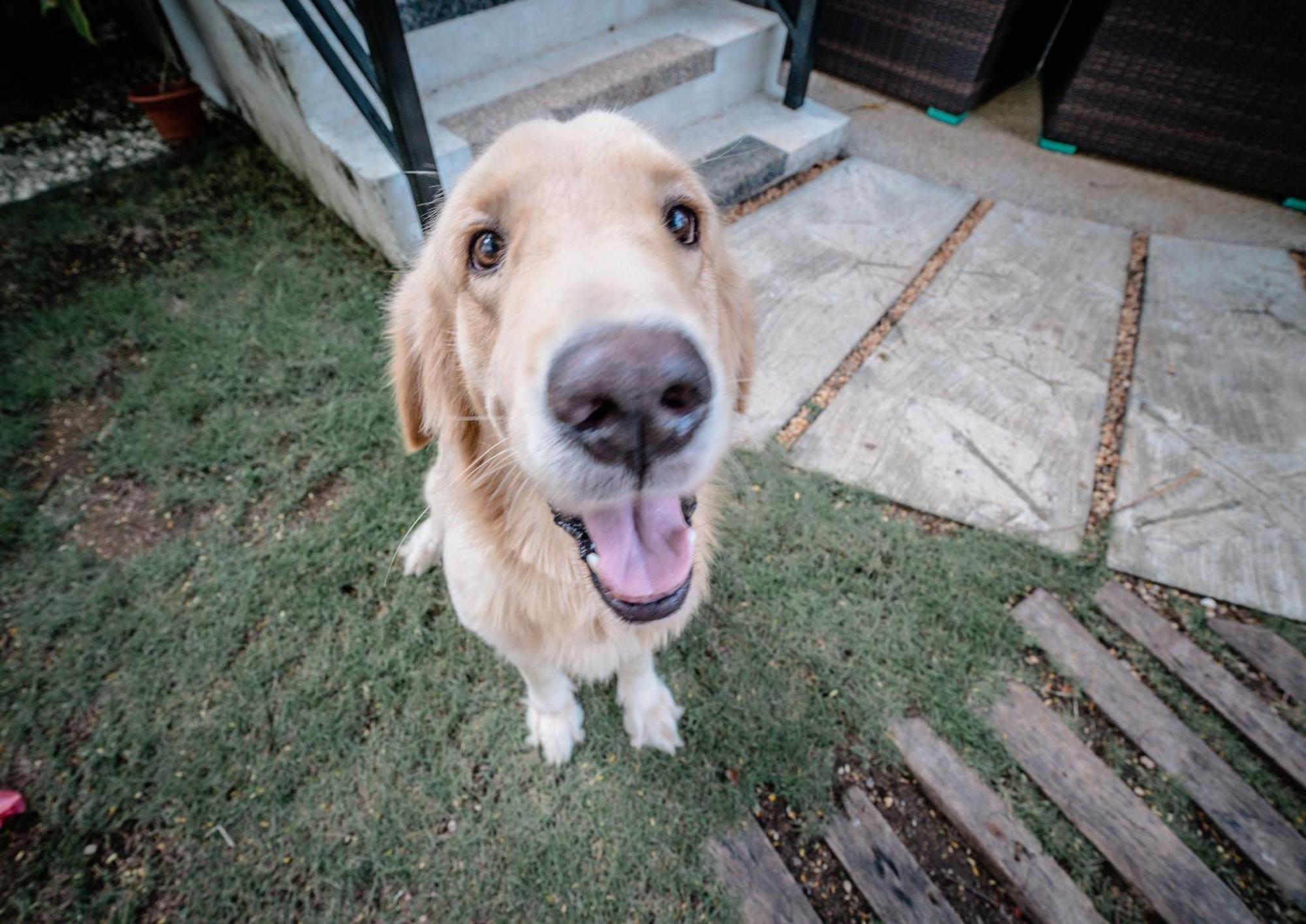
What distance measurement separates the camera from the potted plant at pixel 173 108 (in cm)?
434

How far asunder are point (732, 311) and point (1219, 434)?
3.00 metres

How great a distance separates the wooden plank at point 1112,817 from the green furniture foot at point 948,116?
534 cm

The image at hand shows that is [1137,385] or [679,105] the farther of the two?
[679,105]

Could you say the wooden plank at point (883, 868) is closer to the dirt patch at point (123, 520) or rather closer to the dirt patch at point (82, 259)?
the dirt patch at point (123, 520)

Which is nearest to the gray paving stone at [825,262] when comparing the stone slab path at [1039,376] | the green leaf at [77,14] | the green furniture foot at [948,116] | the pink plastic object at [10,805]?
the stone slab path at [1039,376]

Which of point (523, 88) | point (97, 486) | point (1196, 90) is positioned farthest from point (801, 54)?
point (97, 486)

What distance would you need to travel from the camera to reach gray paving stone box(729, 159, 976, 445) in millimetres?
3289

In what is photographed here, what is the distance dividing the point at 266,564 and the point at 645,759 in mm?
1848

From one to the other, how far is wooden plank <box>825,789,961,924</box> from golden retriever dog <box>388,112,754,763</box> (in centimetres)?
65

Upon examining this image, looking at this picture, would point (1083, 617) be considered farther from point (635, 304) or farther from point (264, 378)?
point (264, 378)

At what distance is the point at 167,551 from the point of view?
2.63 metres

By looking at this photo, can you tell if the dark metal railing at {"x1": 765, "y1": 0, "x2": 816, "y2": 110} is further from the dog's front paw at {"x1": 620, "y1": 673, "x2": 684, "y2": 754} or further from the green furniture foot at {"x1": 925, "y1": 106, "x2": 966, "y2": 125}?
the dog's front paw at {"x1": 620, "y1": 673, "x2": 684, "y2": 754}

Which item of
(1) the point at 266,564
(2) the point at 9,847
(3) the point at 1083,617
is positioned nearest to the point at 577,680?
(1) the point at 266,564

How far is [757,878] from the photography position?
6.30 feet
